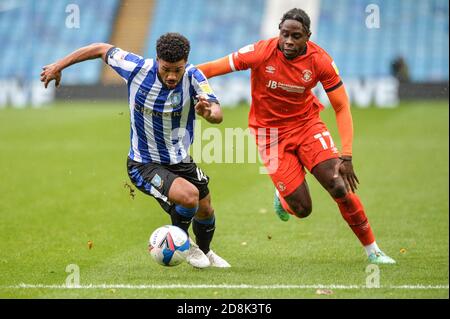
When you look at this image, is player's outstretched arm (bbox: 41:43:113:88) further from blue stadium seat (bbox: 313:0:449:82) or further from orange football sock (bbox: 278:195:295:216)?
blue stadium seat (bbox: 313:0:449:82)

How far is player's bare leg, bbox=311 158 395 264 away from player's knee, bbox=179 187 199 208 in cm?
134

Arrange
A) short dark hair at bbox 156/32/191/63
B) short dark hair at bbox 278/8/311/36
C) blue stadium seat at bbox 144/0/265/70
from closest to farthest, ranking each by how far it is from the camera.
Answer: short dark hair at bbox 156/32/191/63, short dark hair at bbox 278/8/311/36, blue stadium seat at bbox 144/0/265/70

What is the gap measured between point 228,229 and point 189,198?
2.89m

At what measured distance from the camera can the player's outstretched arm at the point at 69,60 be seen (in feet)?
24.6

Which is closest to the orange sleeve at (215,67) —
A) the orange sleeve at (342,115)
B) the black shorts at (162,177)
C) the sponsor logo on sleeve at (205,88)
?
the sponsor logo on sleeve at (205,88)

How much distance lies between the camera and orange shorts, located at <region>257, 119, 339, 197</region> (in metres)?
8.28

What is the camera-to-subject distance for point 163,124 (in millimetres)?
7699

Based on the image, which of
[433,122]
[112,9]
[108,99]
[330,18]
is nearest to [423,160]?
[433,122]

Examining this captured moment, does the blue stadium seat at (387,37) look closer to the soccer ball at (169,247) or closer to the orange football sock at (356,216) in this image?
the orange football sock at (356,216)

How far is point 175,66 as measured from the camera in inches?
287

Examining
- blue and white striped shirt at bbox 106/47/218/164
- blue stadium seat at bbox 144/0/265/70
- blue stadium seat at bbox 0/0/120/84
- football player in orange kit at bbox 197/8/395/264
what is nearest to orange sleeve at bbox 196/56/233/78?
football player in orange kit at bbox 197/8/395/264

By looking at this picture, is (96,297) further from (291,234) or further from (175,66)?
(291,234)

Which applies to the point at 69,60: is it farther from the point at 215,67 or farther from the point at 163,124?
the point at 215,67

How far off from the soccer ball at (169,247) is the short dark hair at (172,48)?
149cm
